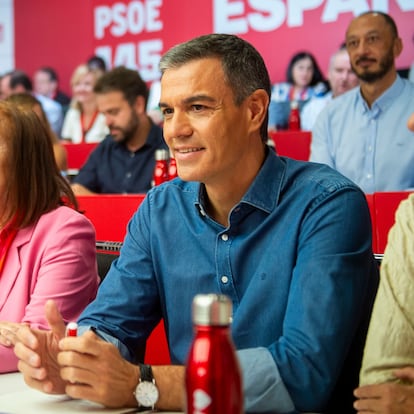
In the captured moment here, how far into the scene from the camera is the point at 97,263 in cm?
224

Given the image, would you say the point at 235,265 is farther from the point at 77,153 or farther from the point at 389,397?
the point at 77,153

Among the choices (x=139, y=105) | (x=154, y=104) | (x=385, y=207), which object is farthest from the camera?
(x=154, y=104)

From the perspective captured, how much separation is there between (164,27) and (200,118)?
735 cm

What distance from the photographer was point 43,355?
1.52 meters

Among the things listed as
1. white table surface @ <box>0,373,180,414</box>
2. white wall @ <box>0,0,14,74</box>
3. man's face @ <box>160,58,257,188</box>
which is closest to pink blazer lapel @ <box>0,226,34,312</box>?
white table surface @ <box>0,373,180,414</box>

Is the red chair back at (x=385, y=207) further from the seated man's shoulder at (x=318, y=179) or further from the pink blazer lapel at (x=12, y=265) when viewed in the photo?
the pink blazer lapel at (x=12, y=265)

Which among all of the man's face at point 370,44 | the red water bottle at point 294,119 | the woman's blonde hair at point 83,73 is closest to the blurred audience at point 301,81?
the red water bottle at point 294,119

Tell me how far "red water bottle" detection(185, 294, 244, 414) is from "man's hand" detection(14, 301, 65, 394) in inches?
24.0

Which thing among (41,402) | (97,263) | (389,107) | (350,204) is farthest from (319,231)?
(389,107)

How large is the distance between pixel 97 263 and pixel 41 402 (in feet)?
2.62

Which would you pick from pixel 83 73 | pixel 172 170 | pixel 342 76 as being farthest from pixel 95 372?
pixel 83 73

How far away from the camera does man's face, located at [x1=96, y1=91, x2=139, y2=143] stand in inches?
201

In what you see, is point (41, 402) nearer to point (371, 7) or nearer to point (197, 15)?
point (371, 7)

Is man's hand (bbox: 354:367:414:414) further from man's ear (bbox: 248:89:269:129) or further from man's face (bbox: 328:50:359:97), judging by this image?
man's face (bbox: 328:50:359:97)
